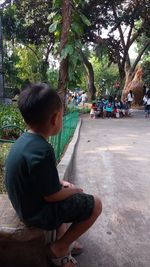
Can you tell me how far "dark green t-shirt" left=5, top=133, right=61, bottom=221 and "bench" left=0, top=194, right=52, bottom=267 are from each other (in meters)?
0.11

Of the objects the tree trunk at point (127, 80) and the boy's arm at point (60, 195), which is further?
the tree trunk at point (127, 80)

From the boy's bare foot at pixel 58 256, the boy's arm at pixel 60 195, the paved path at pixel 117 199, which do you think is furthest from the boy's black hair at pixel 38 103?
the paved path at pixel 117 199

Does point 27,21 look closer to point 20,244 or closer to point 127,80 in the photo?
point 127,80

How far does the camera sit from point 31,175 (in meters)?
2.43

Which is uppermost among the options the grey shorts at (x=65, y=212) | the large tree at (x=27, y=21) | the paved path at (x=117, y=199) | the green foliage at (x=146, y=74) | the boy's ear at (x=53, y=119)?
the large tree at (x=27, y=21)

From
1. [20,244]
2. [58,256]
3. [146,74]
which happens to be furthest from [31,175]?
[146,74]

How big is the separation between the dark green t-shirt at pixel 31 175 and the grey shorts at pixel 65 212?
0.04 metres

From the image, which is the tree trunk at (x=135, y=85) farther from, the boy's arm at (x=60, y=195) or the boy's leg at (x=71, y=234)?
the boy's arm at (x=60, y=195)

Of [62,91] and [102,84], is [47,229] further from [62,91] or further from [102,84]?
[102,84]

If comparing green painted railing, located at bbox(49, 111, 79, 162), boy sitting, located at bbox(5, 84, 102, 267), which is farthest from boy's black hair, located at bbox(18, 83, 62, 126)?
green painted railing, located at bbox(49, 111, 79, 162)

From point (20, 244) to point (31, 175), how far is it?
56 cm

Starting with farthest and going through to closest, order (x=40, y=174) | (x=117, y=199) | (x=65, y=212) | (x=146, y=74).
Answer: (x=146, y=74) → (x=117, y=199) → (x=65, y=212) → (x=40, y=174)

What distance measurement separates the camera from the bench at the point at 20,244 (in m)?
2.60

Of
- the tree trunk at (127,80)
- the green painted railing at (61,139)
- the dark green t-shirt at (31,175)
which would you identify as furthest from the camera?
the tree trunk at (127,80)
